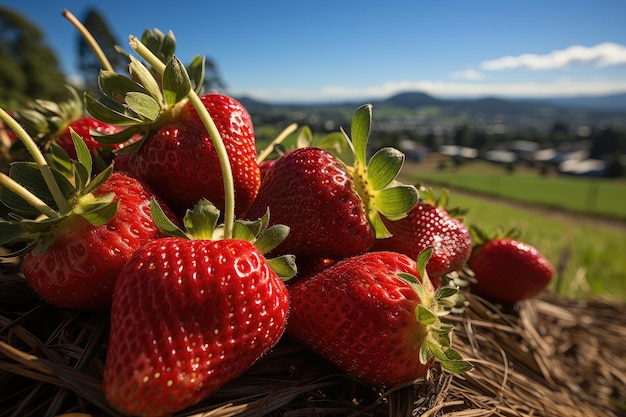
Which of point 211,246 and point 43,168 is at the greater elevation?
point 43,168

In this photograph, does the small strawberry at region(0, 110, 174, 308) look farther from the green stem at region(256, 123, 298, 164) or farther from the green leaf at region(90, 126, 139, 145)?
the green stem at region(256, 123, 298, 164)

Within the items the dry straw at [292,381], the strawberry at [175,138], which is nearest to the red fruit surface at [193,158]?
the strawberry at [175,138]

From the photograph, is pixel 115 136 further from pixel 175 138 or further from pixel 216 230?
pixel 216 230

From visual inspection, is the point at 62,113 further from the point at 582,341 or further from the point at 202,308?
the point at 582,341

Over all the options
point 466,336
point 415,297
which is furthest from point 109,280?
point 466,336

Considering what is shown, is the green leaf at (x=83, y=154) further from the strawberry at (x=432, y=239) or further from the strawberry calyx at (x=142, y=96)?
the strawberry at (x=432, y=239)

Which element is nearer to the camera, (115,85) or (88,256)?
(88,256)

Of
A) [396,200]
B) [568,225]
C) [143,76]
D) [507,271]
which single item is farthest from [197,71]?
[568,225]
